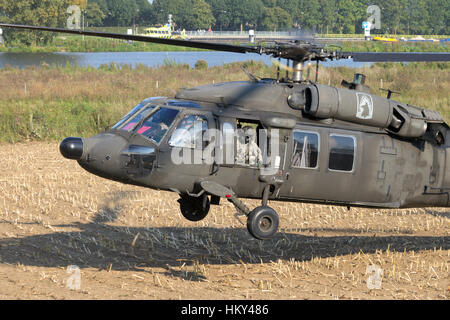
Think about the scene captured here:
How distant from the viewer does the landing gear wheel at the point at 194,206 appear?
9.91m

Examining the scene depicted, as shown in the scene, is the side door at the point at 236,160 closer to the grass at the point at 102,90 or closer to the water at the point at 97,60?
the grass at the point at 102,90

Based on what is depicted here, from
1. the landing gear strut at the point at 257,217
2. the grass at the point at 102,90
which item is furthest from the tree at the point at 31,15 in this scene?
the landing gear strut at the point at 257,217

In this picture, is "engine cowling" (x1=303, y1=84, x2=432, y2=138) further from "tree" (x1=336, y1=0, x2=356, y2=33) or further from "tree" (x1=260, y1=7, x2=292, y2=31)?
"tree" (x1=336, y1=0, x2=356, y2=33)

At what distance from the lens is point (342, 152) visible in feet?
31.5

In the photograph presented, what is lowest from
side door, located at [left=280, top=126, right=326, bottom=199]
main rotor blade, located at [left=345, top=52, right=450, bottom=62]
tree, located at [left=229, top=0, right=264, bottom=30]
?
side door, located at [left=280, top=126, right=326, bottom=199]

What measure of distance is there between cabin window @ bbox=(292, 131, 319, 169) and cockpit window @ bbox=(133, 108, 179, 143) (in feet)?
5.84

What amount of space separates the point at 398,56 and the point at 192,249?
4879 millimetres

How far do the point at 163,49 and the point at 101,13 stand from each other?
20862 mm

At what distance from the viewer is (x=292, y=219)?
14.1 meters

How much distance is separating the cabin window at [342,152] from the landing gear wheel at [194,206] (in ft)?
6.41

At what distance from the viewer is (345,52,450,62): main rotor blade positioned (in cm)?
944

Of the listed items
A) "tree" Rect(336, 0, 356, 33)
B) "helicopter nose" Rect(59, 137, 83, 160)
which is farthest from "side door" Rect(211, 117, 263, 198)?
"tree" Rect(336, 0, 356, 33)

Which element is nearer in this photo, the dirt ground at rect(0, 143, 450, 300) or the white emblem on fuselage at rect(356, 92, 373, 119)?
the dirt ground at rect(0, 143, 450, 300)
